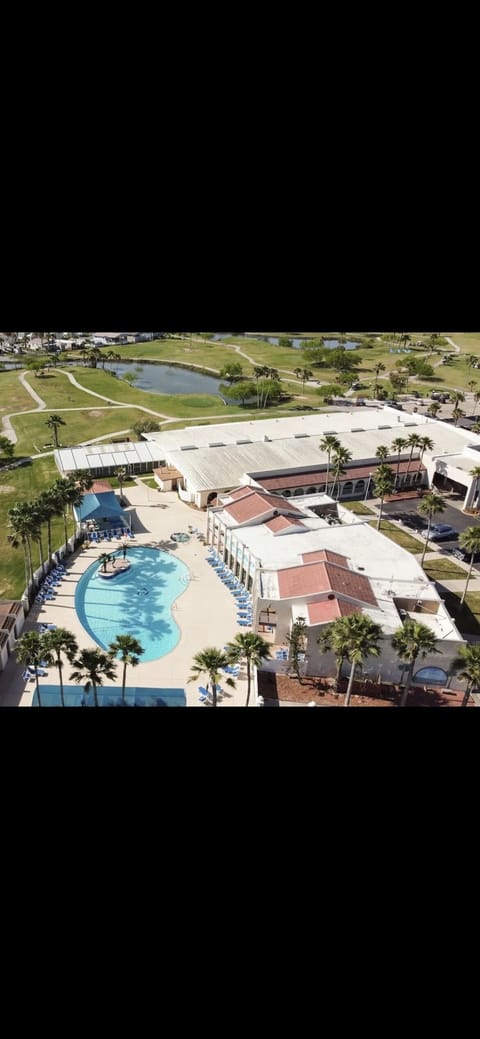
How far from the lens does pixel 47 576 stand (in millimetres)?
36594

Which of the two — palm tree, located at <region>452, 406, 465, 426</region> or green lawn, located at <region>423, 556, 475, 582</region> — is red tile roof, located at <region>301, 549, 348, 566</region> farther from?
palm tree, located at <region>452, 406, 465, 426</region>

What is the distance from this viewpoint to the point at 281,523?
39.0 meters

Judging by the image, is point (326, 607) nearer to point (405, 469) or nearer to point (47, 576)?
point (47, 576)

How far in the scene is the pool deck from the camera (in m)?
28.2

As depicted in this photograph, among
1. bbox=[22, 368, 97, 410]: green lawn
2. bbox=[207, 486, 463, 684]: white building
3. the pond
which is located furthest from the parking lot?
the pond

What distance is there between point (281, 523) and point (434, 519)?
14.7 metres

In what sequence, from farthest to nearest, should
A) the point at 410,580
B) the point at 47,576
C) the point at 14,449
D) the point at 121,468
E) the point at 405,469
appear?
the point at 14,449 < the point at 405,469 < the point at 121,468 < the point at 47,576 < the point at 410,580

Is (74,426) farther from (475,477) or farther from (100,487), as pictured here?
(475,477)

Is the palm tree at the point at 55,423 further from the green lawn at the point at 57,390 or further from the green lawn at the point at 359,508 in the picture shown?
the green lawn at the point at 359,508

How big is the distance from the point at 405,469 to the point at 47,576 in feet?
105

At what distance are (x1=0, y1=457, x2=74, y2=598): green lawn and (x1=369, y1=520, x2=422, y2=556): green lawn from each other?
73.9ft
